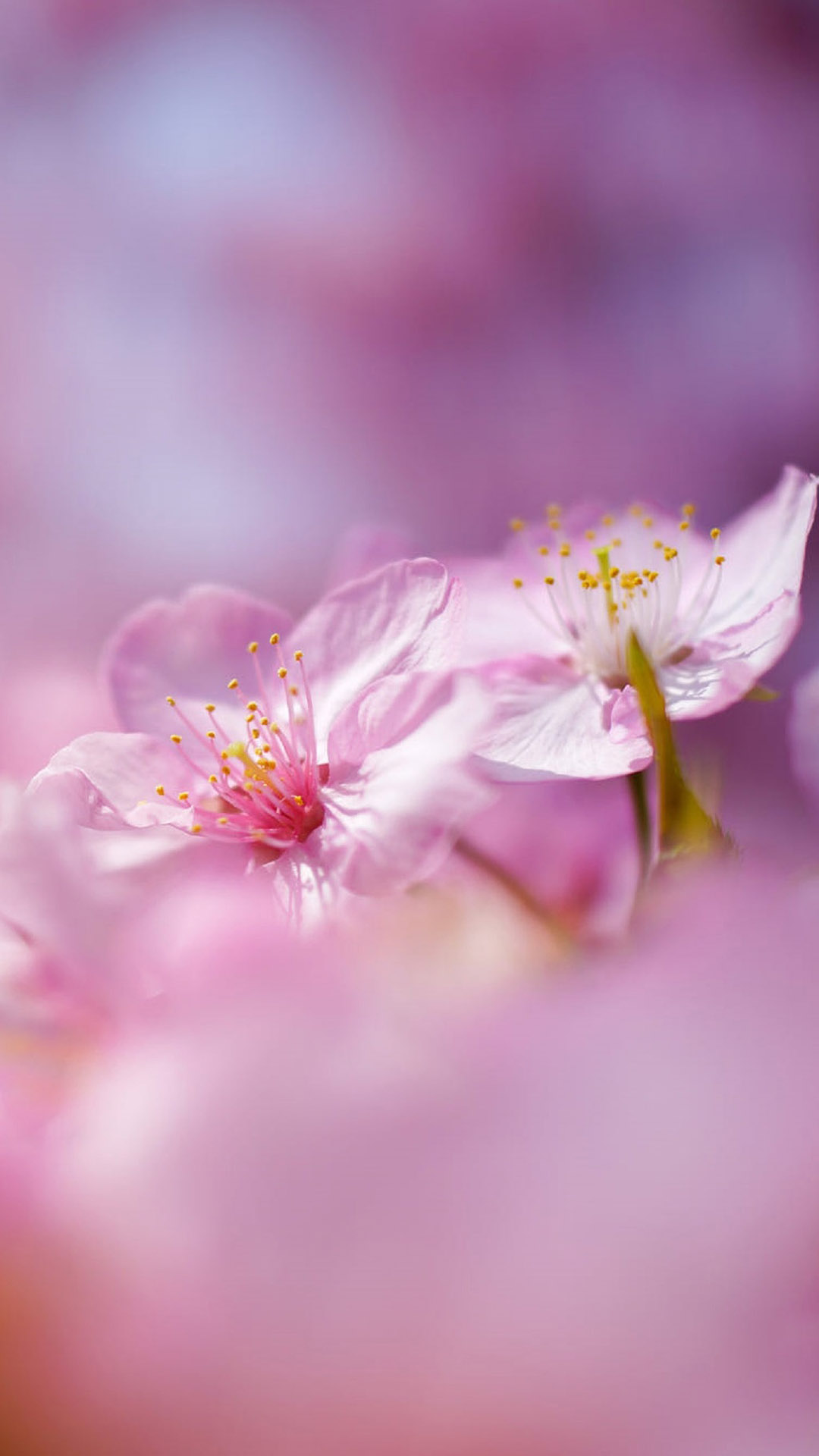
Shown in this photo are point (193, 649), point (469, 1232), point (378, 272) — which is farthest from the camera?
point (378, 272)

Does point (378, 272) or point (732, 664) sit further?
point (378, 272)

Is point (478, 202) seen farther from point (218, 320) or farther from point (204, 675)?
point (204, 675)

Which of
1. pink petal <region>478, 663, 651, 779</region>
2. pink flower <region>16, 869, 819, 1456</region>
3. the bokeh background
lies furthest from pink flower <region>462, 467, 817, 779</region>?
the bokeh background

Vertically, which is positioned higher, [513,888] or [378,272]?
[378,272]

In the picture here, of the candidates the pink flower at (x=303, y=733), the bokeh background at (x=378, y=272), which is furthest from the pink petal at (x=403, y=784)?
the bokeh background at (x=378, y=272)

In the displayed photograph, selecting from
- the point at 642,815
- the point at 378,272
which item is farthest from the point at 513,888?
the point at 378,272

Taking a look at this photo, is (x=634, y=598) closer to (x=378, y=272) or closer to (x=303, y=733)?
(x=303, y=733)

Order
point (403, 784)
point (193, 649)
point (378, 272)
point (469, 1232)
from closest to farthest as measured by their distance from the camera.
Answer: point (469, 1232) < point (403, 784) < point (193, 649) < point (378, 272)

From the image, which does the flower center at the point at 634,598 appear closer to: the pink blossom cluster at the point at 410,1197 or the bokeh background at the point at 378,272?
the pink blossom cluster at the point at 410,1197
